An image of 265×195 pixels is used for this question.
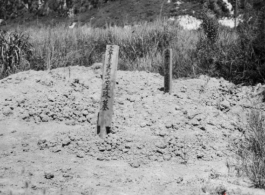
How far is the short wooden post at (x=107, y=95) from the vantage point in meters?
3.99

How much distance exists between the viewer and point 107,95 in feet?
13.2

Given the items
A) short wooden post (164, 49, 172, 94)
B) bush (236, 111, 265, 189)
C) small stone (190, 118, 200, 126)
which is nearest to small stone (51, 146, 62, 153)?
small stone (190, 118, 200, 126)

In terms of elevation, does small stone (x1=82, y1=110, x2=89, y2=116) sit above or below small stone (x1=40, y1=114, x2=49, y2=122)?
above

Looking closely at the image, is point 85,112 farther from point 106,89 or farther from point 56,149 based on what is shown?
point 56,149

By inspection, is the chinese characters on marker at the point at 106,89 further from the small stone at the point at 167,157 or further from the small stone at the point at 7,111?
the small stone at the point at 7,111

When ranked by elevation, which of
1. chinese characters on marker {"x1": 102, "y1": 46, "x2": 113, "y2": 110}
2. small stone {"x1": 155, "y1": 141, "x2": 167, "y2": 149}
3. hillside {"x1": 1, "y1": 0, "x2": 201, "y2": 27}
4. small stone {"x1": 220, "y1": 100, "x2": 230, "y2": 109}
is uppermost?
hillside {"x1": 1, "y1": 0, "x2": 201, "y2": 27}

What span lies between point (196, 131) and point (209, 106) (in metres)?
0.70

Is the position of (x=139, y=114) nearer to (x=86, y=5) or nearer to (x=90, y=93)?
(x=90, y=93)

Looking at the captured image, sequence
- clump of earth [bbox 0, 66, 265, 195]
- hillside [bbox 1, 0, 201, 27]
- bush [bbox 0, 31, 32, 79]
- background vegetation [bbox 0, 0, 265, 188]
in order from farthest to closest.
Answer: hillside [bbox 1, 0, 201, 27] → bush [bbox 0, 31, 32, 79] → background vegetation [bbox 0, 0, 265, 188] → clump of earth [bbox 0, 66, 265, 195]

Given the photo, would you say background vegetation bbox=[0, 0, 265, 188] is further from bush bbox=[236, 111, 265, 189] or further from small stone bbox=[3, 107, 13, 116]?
small stone bbox=[3, 107, 13, 116]

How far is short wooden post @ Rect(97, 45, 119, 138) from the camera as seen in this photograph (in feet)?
13.1

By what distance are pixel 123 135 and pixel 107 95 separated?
1.68 feet

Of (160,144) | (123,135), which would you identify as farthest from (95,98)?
(160,144)

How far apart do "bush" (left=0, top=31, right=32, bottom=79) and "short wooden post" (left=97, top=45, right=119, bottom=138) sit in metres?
2.94
